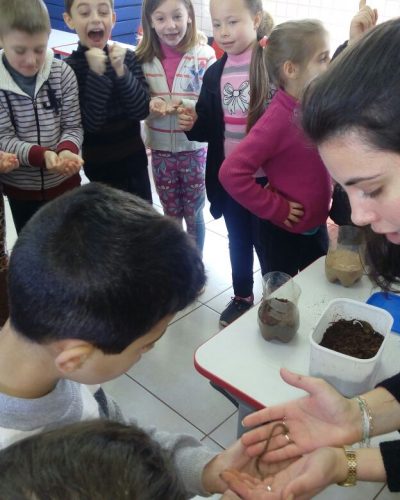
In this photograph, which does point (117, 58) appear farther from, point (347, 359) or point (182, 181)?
point (347, 359)

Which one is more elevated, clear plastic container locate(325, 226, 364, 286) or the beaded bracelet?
clear plastic container locate(325, 226, 364, 286)

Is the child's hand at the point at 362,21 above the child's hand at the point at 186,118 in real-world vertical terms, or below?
above

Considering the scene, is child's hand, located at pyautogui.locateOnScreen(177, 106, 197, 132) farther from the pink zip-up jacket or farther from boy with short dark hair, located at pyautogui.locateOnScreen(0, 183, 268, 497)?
boy with short dark hair, located at pyautogui.locateOnScreen(0, 183, 268, 497)

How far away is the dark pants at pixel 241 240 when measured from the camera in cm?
209

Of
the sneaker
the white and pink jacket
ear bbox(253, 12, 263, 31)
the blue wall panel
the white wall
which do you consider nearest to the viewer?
ear bbox(253, 12, 263, 31)

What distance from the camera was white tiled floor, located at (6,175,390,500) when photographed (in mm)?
1809

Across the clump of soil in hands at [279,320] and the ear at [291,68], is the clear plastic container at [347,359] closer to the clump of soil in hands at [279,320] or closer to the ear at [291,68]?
the clump of soil in hands at [279,320]

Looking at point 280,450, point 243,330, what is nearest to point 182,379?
point 243,330

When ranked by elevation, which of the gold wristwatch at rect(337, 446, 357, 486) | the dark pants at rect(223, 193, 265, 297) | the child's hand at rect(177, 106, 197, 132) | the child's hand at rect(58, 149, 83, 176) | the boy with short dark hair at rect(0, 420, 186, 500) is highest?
the boy with short dark hair at rect(0, 420, 186, 500)

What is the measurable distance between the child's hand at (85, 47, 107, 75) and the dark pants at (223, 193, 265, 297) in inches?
28.6

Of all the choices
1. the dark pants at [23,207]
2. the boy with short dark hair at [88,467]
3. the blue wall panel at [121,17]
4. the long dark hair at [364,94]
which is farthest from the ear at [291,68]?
the blue wall panel at [121,17]

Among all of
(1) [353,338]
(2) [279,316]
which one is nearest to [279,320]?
(2) [279,316]

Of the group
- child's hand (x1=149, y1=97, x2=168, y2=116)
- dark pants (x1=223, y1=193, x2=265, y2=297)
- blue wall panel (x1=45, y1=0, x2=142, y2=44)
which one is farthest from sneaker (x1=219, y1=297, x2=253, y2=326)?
blue wall panel (x1=45, y1=0, x2=142, y2=44)

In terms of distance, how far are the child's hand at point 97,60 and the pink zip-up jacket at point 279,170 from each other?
0.72m
